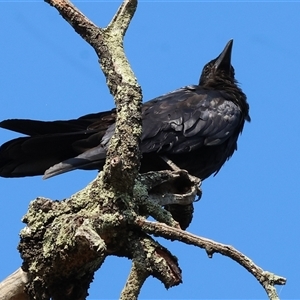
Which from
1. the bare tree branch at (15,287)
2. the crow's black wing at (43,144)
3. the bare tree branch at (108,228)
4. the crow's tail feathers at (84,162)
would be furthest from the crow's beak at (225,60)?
the bare tree branch at (15,287)

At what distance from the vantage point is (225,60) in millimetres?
5875

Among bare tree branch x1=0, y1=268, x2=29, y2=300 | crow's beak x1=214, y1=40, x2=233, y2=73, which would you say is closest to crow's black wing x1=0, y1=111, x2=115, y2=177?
bare tree branch x1=0, y1=268, x2=29, y2=300

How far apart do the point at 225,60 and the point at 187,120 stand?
131cm

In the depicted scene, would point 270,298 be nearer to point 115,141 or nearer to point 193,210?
point 115,141

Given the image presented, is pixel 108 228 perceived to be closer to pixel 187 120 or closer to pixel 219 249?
pixel 219 249

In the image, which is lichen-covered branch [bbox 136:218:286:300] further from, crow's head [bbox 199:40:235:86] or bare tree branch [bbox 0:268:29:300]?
crow's head [bbox 199:40:235:86]

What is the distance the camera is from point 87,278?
2.87 meters

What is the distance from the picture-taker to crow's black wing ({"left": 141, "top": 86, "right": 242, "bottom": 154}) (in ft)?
14.8

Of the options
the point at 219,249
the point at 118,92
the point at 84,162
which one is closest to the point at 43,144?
the point at 84,162

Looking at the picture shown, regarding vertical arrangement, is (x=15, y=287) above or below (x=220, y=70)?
below

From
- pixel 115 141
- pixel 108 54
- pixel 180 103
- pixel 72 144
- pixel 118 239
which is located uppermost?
pixel 180 103

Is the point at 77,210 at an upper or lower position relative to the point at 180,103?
lower

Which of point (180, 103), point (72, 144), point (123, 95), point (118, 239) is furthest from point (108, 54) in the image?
point (180, 103)

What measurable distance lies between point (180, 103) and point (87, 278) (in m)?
2.26
